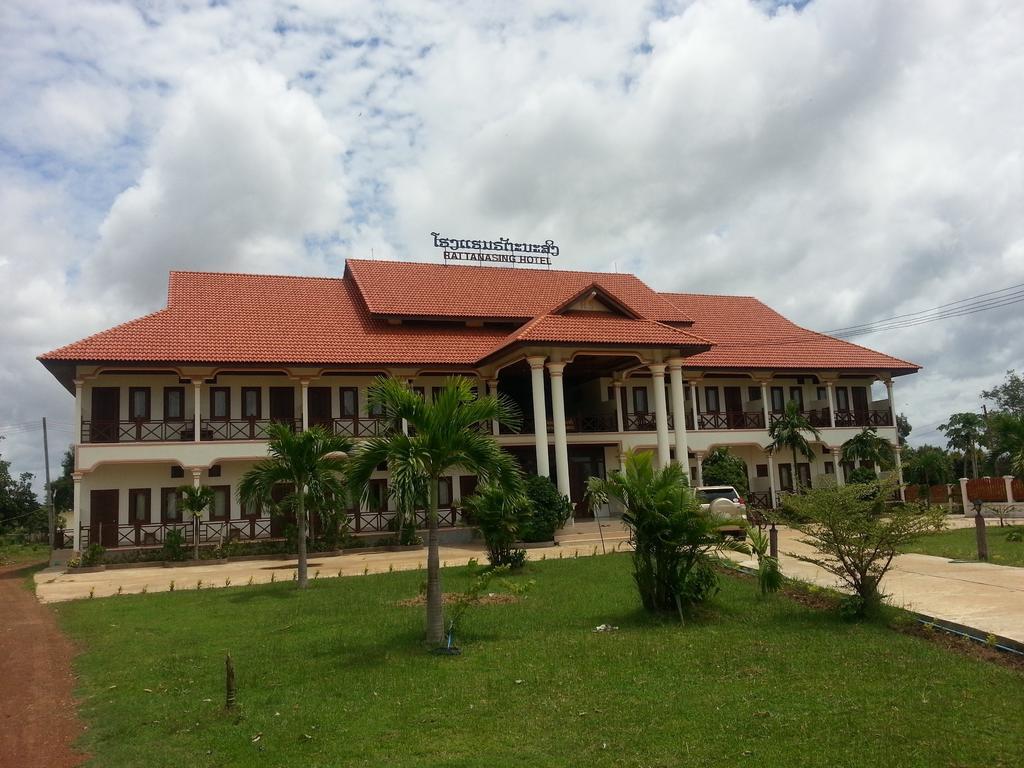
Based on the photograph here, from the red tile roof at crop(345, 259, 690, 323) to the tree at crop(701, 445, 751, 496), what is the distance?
6.07m

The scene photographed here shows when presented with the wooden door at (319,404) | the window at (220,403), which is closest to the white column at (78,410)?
the window at (220,403)

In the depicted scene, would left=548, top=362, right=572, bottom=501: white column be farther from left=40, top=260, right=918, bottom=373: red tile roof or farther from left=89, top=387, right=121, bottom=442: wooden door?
left=89, top=387, right=121, bottom=442: wooden door

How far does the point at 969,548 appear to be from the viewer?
17922mm

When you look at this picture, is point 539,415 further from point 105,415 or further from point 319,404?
point 105,415

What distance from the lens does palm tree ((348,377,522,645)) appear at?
1027 cm

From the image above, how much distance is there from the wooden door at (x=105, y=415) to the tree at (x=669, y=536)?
20070 mm

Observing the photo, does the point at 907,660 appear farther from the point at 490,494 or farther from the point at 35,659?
the point at 35,659

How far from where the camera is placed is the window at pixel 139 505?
1009 inches

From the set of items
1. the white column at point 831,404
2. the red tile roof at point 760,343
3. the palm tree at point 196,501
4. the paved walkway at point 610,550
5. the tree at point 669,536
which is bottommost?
the paved walkway at point 610,550

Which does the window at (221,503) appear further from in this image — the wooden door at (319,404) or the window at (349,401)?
the window at (349,401)

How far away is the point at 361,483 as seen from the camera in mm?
10922

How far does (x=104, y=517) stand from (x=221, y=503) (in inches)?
138

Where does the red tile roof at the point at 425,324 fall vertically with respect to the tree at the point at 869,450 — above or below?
above

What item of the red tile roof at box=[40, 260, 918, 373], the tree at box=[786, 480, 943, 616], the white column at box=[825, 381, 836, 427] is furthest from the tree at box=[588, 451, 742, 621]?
the white column at box=[825, 381, 836, 427]
